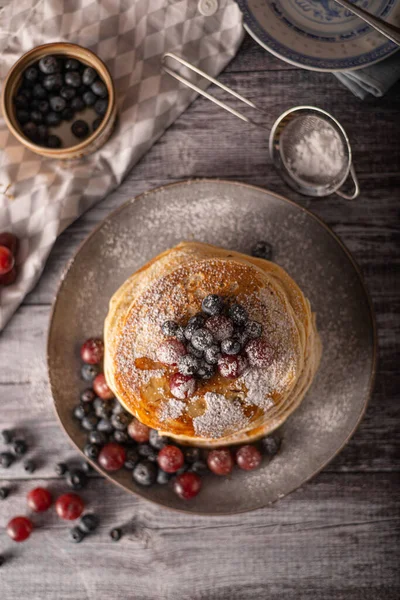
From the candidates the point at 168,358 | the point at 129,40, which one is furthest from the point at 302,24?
the point at 168,358

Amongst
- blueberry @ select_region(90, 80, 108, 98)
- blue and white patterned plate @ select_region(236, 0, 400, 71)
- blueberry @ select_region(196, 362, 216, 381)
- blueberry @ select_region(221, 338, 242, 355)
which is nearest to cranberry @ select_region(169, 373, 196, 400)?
blueberry @ select_region(196, 362, 216, 381)

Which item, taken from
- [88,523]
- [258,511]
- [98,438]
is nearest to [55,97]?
[98,438]

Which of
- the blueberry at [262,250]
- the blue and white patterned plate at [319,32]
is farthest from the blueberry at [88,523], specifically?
the blue and white patterned plate at [319,32]

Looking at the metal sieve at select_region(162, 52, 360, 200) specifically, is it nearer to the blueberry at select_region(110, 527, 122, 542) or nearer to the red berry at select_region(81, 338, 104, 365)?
the red berry at select_region(81, 338, 104, 365)

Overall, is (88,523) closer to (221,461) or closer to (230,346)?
(221,461)

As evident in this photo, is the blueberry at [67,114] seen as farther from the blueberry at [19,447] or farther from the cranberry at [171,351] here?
the blueberry at [19,447]

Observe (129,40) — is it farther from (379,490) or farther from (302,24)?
(379,490)

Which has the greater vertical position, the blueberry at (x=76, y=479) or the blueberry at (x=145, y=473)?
the blueberry at (x=145, y=473)
